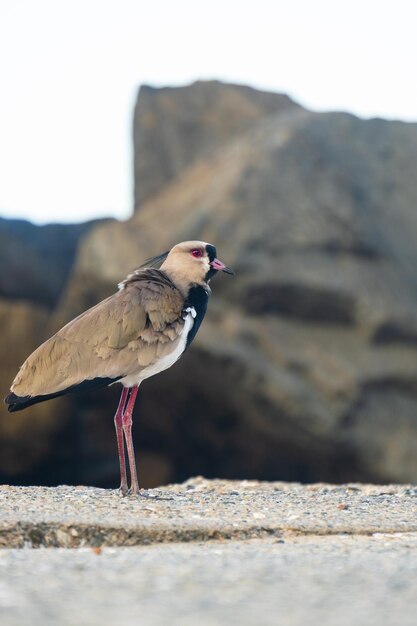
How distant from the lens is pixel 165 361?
6.31 m

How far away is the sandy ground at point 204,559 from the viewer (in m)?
3.16

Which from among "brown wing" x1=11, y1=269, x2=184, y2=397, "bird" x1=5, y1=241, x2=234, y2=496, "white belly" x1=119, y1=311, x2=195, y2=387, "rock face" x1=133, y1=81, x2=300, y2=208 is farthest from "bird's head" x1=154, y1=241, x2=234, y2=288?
"rock face" x1=133, y1=81, x2=300, y2=208

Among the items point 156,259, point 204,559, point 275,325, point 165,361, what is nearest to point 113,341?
point 165,361

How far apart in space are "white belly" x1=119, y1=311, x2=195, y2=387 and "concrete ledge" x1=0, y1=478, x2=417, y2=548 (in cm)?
68

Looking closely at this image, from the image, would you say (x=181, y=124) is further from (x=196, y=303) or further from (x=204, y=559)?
(x=204, y=559)

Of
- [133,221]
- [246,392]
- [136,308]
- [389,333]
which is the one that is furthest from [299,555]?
[133,221]

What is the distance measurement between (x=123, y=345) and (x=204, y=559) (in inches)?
92.4

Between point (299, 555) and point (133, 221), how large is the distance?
388 inches

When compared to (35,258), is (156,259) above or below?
above

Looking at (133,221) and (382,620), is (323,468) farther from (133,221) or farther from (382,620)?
(382,620)

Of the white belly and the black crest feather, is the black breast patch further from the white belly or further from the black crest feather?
the black crest feather

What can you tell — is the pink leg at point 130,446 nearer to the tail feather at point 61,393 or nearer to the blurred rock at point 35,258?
the tail feather at point 61,393

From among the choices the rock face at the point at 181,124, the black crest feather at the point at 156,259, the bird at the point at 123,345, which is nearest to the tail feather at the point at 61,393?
the bird at the point at 123,345

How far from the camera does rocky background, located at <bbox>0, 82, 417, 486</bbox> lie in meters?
12.4
